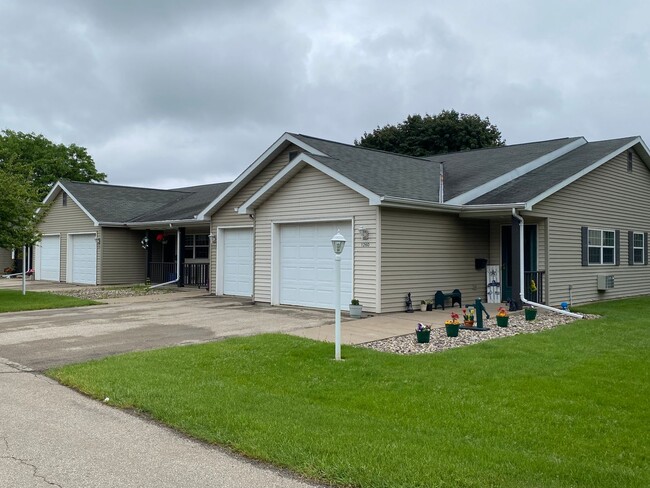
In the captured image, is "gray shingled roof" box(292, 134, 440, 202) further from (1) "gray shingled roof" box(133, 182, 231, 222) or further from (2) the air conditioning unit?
(1) "gray shingled roof" box(133, 182, 231, 222)

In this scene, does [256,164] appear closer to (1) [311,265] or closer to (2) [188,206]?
(1) [311,265]

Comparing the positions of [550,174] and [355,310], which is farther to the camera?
[550,174]

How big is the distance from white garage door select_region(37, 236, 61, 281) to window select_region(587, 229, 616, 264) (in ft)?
72.8

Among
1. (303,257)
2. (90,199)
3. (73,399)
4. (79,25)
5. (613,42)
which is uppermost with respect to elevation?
(613,42)

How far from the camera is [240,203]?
1881cm

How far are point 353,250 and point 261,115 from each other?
12845 millimetres

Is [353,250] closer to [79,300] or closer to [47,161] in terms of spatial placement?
[79,300]

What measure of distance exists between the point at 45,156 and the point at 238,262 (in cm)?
3485

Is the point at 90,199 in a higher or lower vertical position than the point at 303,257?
higher

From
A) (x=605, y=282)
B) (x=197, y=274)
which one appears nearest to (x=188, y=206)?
(x=197, y=274)

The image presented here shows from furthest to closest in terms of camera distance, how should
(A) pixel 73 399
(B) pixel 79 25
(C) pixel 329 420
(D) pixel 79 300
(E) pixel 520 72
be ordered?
(E) pixel 520 72, (D) pixel 79 300, (B) pixel 79 25, (A) pixel 73 399, (C) pixel 329 420

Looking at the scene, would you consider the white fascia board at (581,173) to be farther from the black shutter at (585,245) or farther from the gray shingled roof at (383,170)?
the gray shingled roof at (383,170)

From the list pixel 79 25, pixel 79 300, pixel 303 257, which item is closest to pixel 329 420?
pixel 303 257

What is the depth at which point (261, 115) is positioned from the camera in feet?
81.5
